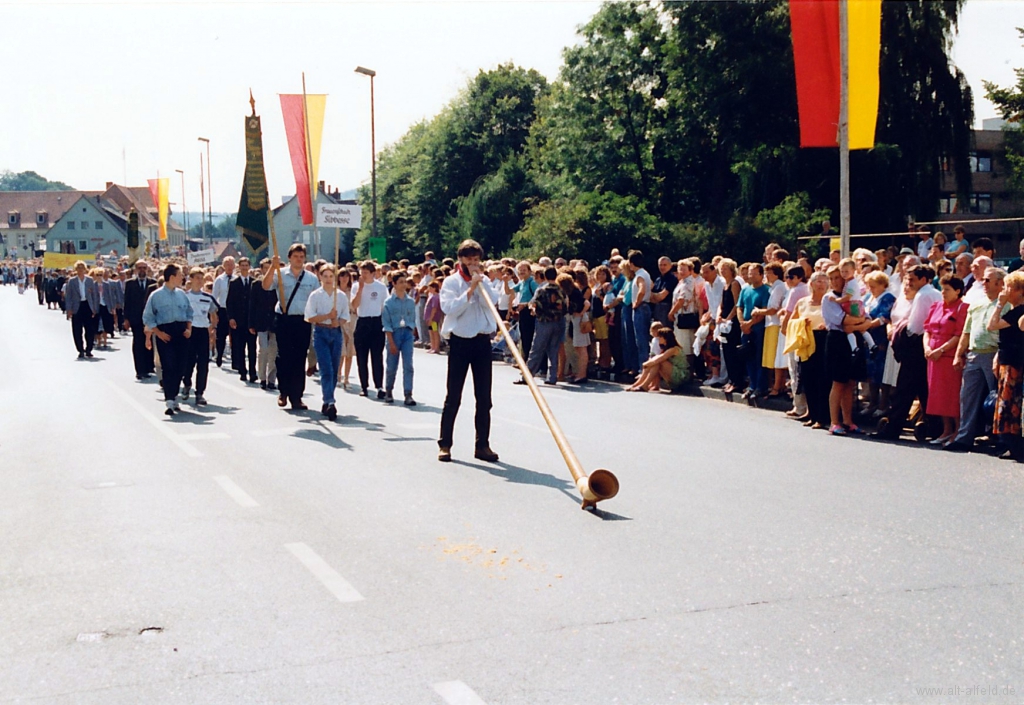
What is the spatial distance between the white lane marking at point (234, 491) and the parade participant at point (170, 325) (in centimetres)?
496

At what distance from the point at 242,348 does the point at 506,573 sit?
1369 centimetres

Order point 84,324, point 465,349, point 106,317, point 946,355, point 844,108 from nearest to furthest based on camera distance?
1. point 465,349
2. point 946,355
3. point 844,108
4. point 84,324
5. point 106,317

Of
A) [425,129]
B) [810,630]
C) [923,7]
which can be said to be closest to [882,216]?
[923,7]

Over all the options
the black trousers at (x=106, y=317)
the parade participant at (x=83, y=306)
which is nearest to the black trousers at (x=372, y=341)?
the parade participant at (x=83, y=306)

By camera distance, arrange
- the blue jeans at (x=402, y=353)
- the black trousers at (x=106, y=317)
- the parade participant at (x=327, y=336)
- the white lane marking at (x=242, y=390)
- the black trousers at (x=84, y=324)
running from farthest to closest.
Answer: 1. the black trousers at (x=106, y=317)
2. the black trousers at (x=84, y=324)
3. the white lane marking at (x=242, y=390)
4. the blue jeans at (x=402, y=353)
5. the parade participant at (x=327, y=336)

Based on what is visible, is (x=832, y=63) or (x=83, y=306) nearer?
(x=832, y=63)

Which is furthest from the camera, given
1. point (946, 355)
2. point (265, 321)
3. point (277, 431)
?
point (265, 321)

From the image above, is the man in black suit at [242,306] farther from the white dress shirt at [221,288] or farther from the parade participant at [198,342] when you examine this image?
the white dress shirt at [221,288]

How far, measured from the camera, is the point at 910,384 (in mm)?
11602

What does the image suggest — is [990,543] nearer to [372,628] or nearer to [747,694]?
[747,694]

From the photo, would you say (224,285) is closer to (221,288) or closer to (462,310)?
(221,288)

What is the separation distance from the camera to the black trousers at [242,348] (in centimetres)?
1827

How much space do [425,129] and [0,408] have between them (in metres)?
61.6

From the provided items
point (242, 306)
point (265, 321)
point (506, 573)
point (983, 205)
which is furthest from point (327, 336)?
point (983, 205)
